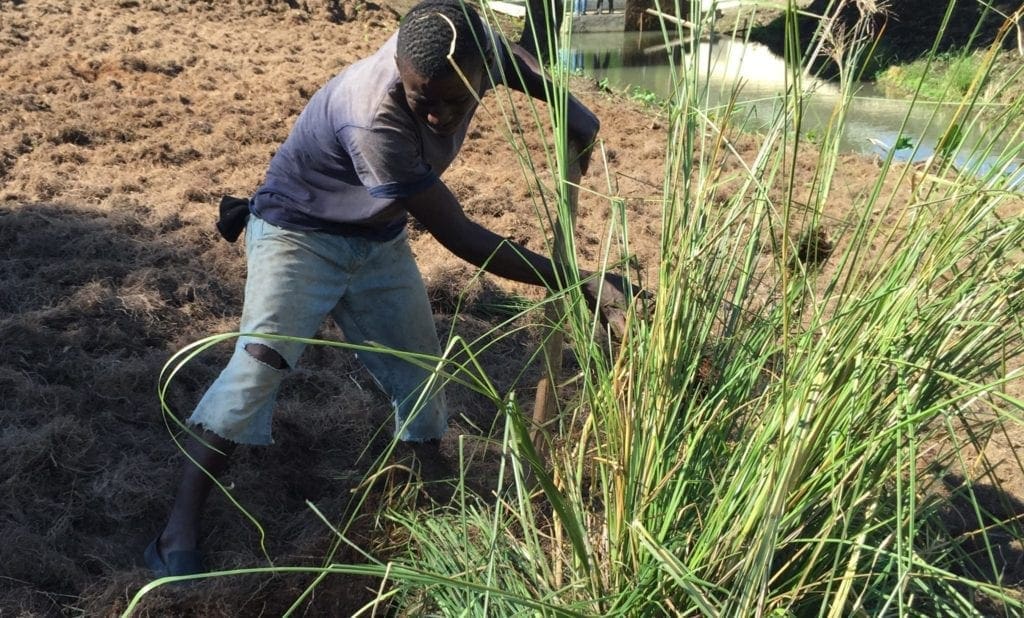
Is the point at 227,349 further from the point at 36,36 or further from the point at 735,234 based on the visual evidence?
the point at 36,36

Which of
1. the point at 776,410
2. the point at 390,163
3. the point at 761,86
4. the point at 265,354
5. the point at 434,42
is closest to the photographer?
the point at 776,410

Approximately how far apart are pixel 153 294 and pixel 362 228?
153 centimetres

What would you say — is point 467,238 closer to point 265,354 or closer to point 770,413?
point 265,354

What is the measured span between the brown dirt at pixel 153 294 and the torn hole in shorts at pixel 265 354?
0.36 metres

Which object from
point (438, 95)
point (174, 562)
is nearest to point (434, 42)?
point (438, 95)

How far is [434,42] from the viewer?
1.99 meters

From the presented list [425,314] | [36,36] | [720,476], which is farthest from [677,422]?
[36,36]

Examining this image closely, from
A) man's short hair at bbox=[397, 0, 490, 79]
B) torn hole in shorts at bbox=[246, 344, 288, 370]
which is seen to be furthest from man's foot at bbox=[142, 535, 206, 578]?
man's short hair at bbox=[397, 0, 490, 79]

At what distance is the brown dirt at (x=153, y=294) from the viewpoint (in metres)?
2.48

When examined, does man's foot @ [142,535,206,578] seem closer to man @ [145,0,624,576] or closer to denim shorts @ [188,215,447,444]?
man @ [145,0,624,576]

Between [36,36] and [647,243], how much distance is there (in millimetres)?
4564

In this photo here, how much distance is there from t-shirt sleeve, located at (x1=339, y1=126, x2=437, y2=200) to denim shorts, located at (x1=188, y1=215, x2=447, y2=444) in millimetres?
328

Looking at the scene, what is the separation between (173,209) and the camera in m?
4.38

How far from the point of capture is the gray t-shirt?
2131 millimetres
